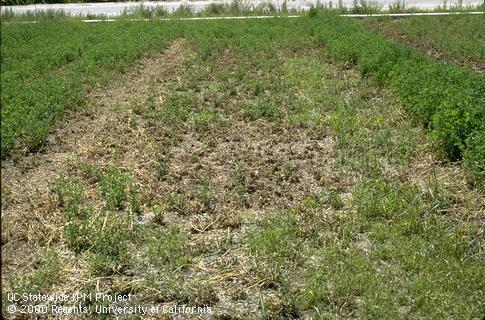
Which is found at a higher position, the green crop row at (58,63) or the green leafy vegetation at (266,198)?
the green crop row at (58,63)

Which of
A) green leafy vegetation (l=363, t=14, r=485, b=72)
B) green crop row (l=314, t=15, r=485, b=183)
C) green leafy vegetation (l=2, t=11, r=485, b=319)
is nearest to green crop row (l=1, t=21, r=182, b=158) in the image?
green leafy vegetation (l=2, t=11, r=485, b=319)

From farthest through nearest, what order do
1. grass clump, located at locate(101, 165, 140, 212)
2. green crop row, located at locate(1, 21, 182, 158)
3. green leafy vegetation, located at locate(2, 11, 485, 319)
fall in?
grass clump, located at locate(101, 165, 140, 212)
green crop row, located at locate(1, 21, 182, 158)
green leafy vegetation, located at locate(2, 11, 485, 319)

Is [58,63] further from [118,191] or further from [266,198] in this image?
[266,198]

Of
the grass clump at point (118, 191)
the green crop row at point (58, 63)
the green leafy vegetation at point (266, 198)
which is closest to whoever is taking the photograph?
the green leafy vegetation at point (266, 198)

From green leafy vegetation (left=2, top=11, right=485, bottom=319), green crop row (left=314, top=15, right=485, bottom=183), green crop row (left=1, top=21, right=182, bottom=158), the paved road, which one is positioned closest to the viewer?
green leafy vegetation (left=2, top=11, right=485, bottom=319)

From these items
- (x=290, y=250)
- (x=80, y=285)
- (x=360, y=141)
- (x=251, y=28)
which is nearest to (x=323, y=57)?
(x=251, y=28)

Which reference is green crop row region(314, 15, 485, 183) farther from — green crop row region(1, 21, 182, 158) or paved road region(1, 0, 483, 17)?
paved road region(1, 0, 483, 17)

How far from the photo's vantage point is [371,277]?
14.8ft

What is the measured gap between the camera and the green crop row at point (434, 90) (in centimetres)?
673


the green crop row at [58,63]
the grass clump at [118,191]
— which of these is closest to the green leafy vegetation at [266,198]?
the grass clump at [118,191]

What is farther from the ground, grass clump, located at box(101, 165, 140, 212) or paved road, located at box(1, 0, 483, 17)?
paved road, located at box(1, 0, 483, 17)

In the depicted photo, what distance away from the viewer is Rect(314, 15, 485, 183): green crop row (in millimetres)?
6734

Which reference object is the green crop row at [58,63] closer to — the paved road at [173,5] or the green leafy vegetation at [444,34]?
the green leafy vegetation at [444,34]

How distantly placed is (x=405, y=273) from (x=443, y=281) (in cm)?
30
